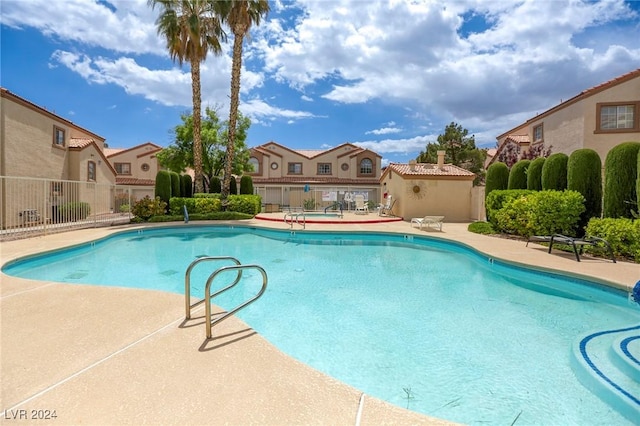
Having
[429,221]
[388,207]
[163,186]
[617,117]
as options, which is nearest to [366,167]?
[388,207]

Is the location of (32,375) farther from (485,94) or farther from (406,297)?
(485,94)

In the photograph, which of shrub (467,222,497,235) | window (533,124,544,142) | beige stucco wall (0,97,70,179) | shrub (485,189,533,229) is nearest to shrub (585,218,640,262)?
shrub (485,189,533,229)

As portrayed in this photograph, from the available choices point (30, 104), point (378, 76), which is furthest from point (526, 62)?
point (30, 104)

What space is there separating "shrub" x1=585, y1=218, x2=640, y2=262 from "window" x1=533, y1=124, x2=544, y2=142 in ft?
56.8

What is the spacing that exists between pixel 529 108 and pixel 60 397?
104 ft

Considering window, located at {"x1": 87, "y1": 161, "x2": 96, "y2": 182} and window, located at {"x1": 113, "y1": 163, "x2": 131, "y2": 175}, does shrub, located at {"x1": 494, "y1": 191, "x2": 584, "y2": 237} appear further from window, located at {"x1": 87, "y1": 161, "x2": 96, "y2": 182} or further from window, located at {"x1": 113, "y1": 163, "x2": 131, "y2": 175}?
window, located at {"x1": 113, "y1": 163, "x2": 131, "y2": 175}

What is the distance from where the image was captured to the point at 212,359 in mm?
3018

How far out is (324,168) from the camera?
36.3m

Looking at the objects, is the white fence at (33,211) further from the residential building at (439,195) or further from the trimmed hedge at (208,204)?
the residential building at (439,195)

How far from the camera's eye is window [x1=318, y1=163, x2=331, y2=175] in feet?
119

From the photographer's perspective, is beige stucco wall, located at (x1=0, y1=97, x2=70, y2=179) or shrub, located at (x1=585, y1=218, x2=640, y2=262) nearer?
shrub, located at (x1=585, y1=218, x2=640, y2=262)

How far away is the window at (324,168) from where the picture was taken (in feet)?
119

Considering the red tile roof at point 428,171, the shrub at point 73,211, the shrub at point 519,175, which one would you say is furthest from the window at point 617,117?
the shrub at point 73,211

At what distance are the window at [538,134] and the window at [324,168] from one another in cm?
1983
